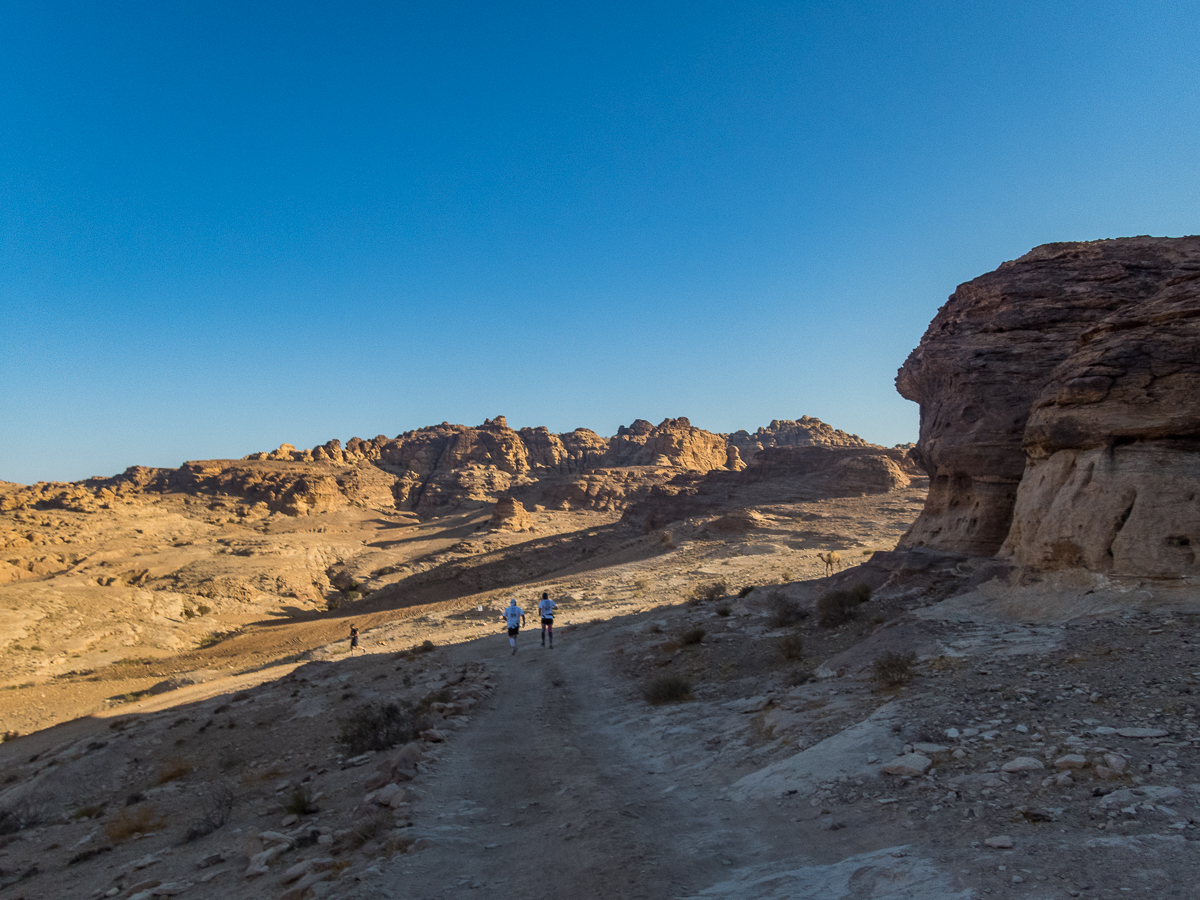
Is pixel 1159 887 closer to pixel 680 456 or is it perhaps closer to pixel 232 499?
pixel 232 499

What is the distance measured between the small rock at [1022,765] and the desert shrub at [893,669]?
2.90 m

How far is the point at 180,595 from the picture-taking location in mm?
40188

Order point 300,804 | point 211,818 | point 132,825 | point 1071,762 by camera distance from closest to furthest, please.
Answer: point 1071,762, point 300,804, point 211,818, point 132,825

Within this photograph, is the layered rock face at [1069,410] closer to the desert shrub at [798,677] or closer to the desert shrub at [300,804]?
the desert shrub at [798,677]

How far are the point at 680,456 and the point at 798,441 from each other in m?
33.9

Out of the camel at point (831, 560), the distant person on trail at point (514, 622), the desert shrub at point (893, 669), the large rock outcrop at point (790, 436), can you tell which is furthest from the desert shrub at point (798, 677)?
the large rock outcrop at point (790, 436)

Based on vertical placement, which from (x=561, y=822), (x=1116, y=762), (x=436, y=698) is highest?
(x=1116, y=762)

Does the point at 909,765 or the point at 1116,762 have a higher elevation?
the point at 1116,762

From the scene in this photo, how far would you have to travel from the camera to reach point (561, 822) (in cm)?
576

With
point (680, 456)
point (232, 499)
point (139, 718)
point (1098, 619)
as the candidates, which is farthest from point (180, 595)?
point (680, 456)

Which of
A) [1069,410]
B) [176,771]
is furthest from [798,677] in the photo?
[176,771]

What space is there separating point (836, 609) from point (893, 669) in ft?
17.5

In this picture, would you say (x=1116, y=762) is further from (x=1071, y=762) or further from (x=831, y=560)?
(x=831, y=560)

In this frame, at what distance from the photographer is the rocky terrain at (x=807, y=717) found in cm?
459
